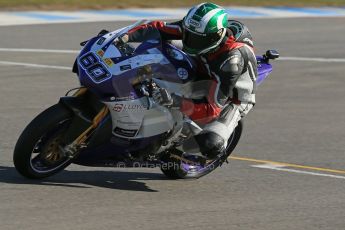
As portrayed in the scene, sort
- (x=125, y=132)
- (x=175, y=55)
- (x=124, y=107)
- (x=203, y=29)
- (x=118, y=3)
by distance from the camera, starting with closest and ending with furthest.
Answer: (x=203, y=29) → (x=124, y=107) → (x=125, y=132) → (x=175, y=55) → (x=118, y=3)

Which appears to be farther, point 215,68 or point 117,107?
point 215,68

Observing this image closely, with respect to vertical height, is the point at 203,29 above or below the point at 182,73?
Answer: above

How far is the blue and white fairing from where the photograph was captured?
7.35 m

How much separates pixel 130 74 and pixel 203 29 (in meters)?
0.66

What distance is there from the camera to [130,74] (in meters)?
7.39

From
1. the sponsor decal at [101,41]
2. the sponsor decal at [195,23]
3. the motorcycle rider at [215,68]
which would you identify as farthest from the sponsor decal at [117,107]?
the sponsor decal at [195,23]

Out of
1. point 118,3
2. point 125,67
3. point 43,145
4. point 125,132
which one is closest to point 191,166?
point 125,132

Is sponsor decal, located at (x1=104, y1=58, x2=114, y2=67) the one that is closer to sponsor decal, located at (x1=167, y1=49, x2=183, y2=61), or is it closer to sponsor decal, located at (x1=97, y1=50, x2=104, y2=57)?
sponsor decal, located at (x1=97, y1=50, x2=104, y2=57)

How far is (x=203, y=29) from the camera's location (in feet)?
24.0

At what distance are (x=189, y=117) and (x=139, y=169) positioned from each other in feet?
3.41

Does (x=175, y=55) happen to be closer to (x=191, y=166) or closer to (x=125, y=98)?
(x=125, y=98)

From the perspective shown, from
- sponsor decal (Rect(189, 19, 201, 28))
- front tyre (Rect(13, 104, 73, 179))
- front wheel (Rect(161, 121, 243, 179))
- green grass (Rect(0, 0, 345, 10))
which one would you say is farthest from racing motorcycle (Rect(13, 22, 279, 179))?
green grass (Rect(0, 0, 345, 10))

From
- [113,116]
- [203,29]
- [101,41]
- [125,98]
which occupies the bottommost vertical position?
[113,116]

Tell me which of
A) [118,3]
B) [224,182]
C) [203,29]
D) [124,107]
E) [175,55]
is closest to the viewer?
[203,29]
